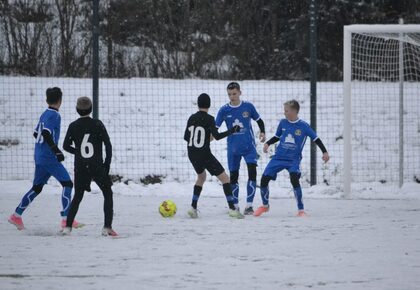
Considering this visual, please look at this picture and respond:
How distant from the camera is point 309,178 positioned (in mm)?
12852

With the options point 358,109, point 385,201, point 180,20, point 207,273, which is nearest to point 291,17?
point 180,20

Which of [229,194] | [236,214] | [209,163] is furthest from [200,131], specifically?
[236,214]

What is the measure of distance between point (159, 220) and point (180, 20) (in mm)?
9682

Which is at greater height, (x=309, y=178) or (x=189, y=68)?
(x=189, y=68)

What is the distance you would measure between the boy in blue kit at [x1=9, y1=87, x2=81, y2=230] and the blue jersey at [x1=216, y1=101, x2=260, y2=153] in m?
2.31

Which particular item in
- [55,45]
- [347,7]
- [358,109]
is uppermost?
[347,7]

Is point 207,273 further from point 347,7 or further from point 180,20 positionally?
point 347,7

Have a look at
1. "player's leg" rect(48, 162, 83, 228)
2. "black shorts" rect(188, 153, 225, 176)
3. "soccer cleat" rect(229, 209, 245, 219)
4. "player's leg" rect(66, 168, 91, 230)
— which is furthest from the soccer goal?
"player's leg" rect(66, 168, 91, 230)

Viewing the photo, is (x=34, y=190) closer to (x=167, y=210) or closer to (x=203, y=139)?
(x=167, y=210)

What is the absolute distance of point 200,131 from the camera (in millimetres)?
8945

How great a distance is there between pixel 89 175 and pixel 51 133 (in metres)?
0.69

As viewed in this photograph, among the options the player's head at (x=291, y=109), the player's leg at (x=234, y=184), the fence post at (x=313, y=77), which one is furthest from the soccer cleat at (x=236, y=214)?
the fence post at (x=313, y=77)

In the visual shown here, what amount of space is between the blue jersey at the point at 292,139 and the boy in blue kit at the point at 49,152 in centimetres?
266

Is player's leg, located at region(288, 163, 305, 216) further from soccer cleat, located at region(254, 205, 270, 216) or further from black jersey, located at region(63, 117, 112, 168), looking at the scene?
black jersey, located at region(63, 117, 112, 168)
